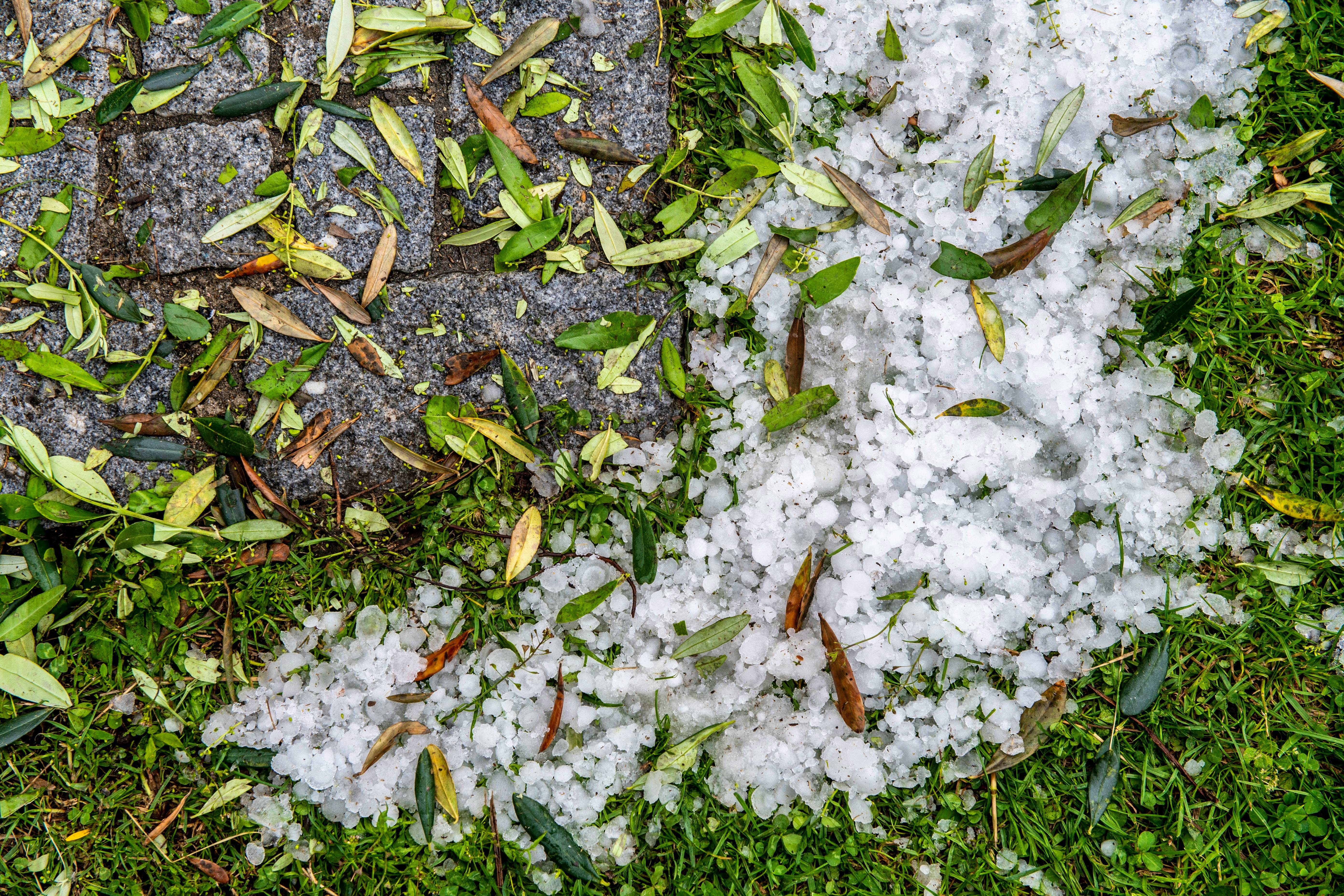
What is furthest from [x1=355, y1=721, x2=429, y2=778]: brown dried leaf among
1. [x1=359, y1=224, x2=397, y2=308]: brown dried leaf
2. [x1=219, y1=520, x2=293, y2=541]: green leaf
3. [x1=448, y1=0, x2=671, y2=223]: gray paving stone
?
[x1=448, y1=0, x2=671, y2=223]: gray paving stone

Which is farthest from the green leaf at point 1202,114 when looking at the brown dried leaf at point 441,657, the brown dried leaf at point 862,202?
the brown dried leaf at point 441,657

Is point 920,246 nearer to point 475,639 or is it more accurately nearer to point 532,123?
point 532,123

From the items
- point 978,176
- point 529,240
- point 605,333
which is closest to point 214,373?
point 529,240

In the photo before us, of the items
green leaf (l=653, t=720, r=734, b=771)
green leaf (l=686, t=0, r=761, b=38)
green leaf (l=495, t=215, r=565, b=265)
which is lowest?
green leaf (l=653, t=720, r=734, b=771)

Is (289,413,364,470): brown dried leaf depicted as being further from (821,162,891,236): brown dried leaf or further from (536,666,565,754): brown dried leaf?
(821,162,891,236): brown dried leaf

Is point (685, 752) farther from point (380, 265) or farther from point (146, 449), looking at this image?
point (146, 449)
